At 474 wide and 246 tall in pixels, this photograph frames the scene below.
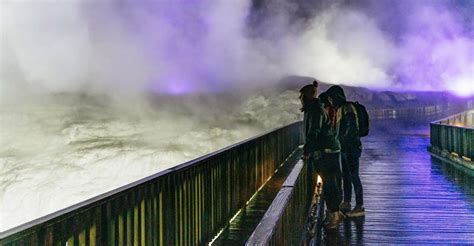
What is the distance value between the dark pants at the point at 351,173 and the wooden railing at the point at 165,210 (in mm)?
1567

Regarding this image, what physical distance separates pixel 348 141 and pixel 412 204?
2.37m

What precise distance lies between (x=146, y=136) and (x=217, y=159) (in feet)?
107

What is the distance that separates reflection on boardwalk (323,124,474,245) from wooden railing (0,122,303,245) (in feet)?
5.12

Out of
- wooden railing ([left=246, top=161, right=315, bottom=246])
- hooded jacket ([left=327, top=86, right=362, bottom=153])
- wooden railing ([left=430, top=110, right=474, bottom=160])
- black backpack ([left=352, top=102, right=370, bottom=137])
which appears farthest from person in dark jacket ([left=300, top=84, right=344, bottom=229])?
wooden railing ([left=430, top=110, right=474, bottom=160])

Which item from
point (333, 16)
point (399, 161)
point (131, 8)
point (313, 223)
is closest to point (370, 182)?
point (399, 161)

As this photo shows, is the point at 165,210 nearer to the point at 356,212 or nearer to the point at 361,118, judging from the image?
the point at 361,118

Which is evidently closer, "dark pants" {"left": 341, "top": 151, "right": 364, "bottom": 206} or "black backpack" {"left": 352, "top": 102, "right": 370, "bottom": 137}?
"black backpack" {"left": 352, "top": 102, "right": 370, "bottom": 137}

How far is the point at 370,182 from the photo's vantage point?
1264 cm

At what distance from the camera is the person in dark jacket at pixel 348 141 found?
776 cm

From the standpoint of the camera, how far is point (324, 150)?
290 inches

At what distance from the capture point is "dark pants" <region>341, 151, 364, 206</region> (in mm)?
8562

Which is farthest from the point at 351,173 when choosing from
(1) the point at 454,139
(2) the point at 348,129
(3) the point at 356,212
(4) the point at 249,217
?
(1) the point at 454,139

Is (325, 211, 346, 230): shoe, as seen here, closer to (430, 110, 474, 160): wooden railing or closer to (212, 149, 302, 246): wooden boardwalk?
(212, 149, 302, 246): wooden boardwalk

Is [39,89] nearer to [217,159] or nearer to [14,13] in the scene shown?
[14,13]
